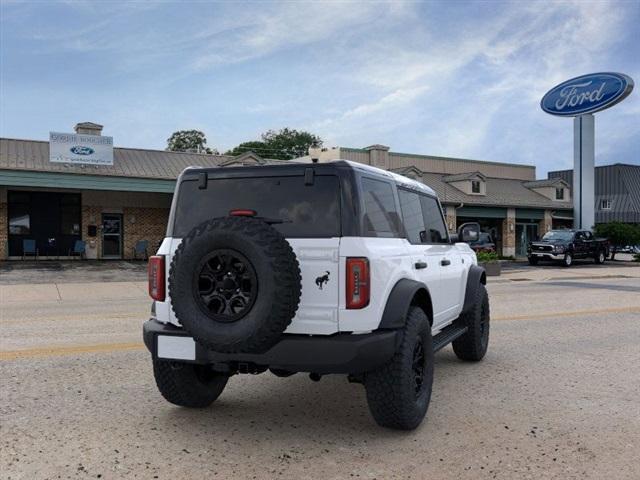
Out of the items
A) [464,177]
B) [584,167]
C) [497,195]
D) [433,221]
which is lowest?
[433,221]

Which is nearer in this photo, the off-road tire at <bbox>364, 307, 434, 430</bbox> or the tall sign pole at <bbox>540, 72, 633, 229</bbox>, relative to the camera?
the off-road tire at <bbox>364, 307, 434, 430</bbox>

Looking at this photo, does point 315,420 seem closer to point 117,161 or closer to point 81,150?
point 81,150

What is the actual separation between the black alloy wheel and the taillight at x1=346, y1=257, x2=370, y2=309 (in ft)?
2.10

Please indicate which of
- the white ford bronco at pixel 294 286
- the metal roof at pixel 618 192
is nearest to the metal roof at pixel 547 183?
the metal roof at pixel 618 192

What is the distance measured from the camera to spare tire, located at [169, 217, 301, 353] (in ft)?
12.4

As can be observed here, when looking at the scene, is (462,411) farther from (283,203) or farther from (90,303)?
(90,303)

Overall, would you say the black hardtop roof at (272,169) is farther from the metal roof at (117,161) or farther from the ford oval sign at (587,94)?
the ford oval sign at (587,94)

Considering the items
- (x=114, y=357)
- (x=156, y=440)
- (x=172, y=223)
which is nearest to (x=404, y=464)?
(x=156, y=440)

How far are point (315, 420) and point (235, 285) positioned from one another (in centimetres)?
150

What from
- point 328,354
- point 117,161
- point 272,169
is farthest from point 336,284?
point 117,161

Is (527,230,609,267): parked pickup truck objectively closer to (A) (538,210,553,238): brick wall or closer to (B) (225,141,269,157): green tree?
(A) (538,210,553,238): brick wall

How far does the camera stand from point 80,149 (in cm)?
2566

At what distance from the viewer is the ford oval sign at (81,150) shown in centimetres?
2551

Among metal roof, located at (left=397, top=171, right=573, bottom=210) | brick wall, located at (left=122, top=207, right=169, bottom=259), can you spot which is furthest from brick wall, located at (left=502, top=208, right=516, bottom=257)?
brick wall, located at (left=122, top=207, right=169, bottom=259)
